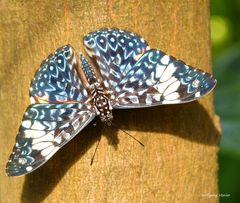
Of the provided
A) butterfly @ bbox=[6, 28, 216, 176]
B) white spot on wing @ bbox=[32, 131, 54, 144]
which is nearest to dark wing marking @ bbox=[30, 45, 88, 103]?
butterfly @ bbox=[6, 28, 216, 176]

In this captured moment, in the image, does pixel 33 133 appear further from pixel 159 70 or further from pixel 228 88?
pixel 228 88

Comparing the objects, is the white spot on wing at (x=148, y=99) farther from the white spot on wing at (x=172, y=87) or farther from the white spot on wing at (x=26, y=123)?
the white spot on wing at (x=26, y=123)

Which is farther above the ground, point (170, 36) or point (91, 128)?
point (170, 36)

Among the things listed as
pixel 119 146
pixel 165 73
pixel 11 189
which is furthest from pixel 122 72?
pixel 11 189

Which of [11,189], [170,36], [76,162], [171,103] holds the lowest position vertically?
[11,189]

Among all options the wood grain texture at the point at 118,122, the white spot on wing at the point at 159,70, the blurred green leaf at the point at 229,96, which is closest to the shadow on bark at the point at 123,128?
the wood grain texture at the point at 118,122

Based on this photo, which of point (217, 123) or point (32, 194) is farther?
point (217, 123)

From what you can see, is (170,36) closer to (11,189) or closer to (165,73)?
(165,73)

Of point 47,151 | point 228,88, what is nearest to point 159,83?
point 47,151
